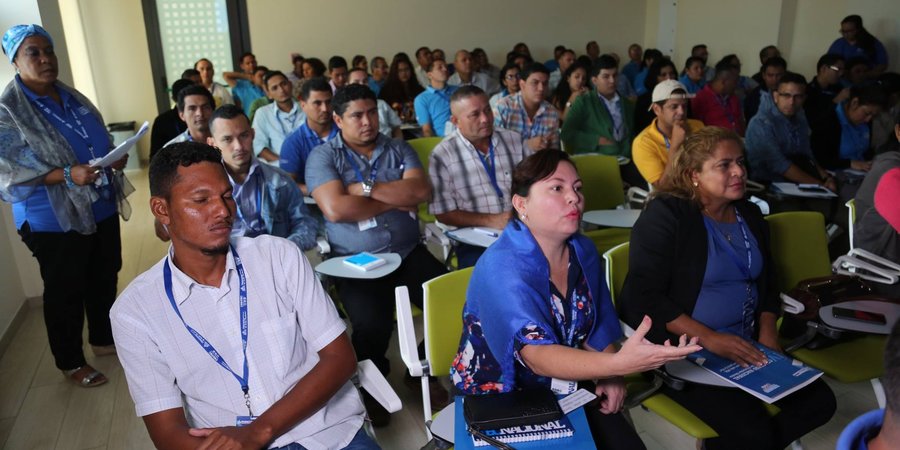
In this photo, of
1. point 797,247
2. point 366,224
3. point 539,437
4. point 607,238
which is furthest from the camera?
point 607,238

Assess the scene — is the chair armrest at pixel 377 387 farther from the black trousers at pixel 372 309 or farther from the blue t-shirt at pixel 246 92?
the blue t-shirt at pixel 246 92

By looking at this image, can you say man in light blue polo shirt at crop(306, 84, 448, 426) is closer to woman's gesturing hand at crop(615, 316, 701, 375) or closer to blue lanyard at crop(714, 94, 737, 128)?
woman's gesturing hand at crop(615, 316, 701, 375)

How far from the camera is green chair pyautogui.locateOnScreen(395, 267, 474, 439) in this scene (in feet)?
6.21

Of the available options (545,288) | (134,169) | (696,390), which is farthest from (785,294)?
(134,169)

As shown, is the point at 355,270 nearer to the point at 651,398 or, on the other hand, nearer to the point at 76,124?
the point at 651,398

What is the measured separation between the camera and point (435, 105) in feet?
20.2

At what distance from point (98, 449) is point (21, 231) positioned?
3.65ft

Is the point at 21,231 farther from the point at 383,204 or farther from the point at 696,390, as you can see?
the point at 696,390

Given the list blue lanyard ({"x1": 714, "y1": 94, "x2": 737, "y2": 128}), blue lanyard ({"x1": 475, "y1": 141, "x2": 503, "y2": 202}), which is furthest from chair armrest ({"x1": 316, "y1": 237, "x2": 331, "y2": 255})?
blue lanyard ({"x1": 714, "y1": 94, "x2": 737, "y2": 128})

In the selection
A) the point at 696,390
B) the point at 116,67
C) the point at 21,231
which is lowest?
the point at 696,390

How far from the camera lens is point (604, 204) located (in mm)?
3707

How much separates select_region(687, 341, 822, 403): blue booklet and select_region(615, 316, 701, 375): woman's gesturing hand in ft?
1.64

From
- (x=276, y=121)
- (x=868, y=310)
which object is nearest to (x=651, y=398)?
(x=868, y=310)

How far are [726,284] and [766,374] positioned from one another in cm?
39
